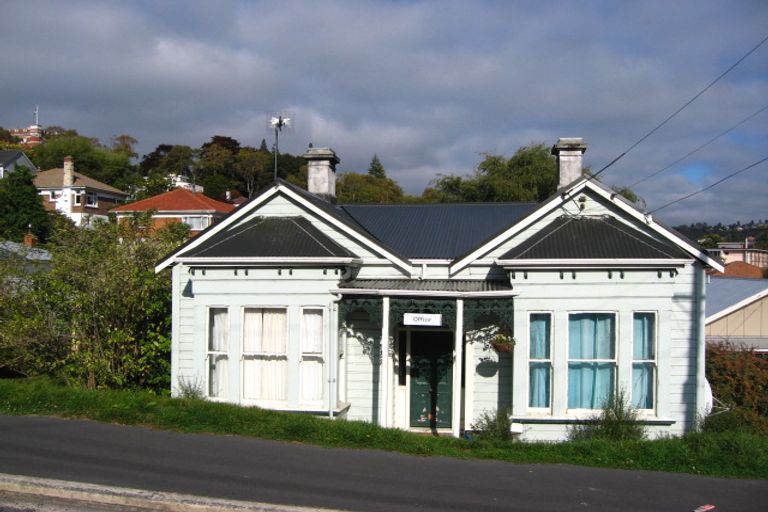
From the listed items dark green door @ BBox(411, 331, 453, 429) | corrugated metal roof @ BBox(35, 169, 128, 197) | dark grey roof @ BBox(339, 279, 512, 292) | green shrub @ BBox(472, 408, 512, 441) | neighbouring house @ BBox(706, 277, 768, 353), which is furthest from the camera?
corrugated metal roof @ BBox(35, 169, 128, 197)

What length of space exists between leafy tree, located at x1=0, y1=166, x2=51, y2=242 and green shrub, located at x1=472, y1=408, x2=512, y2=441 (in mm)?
47771

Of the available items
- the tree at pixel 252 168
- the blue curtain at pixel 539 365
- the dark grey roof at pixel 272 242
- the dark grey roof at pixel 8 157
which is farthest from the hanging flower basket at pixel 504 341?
the dark grey roof at pixel 8 157

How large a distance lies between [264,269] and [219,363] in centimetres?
210

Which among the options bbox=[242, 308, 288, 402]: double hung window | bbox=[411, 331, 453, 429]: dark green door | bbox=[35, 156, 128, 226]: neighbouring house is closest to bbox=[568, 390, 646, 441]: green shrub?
bbox=[411, 331, 453, 429]: dark green door

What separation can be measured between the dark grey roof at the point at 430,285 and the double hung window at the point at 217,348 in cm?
252

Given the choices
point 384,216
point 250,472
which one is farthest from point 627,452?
point 384,216

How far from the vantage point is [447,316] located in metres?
12.8

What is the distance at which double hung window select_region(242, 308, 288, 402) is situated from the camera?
13.3 meters

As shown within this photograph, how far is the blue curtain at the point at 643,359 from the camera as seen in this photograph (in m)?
12.4

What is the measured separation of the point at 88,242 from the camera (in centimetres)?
1566

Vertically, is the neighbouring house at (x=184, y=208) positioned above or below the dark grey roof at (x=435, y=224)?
above

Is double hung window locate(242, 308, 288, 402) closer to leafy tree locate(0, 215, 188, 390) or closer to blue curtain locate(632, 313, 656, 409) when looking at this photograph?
leafy tree locate(0, 215, 188, 390)

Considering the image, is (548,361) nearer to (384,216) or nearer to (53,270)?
(384,216)

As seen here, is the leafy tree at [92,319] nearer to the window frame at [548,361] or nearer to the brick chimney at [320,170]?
the brick chimney at [320,170]
